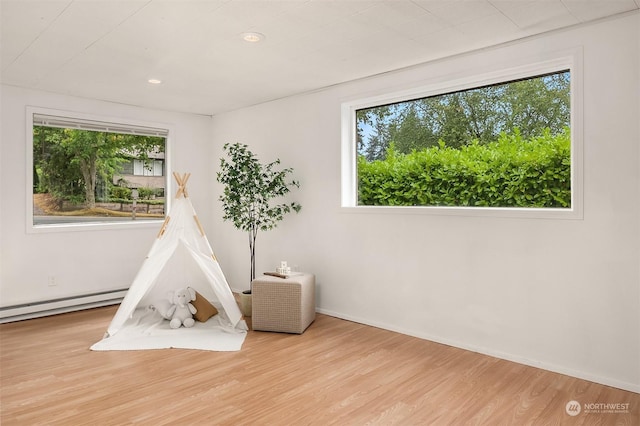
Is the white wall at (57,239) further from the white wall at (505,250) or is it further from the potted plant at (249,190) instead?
the white wall at (505,250)

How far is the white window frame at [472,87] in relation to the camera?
2.83 m

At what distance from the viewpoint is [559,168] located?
3.04m

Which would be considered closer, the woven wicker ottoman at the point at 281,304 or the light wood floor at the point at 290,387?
the light wood floor at the point at 290,387

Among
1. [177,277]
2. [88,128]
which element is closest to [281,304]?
[177,277]

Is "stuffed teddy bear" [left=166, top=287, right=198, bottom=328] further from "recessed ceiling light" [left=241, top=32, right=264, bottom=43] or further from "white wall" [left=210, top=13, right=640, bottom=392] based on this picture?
"recessed ceiling light" [left=241, top=32, right=264, bottom=43]

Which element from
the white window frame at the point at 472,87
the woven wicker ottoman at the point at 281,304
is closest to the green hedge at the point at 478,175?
the white window frame at the point at 472,87

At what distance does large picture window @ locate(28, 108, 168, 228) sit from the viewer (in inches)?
179

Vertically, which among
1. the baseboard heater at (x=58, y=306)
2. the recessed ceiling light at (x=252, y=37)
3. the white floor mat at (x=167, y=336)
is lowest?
the white floor mat at (x=167, y=336)

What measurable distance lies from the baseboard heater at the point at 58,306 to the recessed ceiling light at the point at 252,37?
3354 mm

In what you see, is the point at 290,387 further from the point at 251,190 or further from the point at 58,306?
the point at 58,306

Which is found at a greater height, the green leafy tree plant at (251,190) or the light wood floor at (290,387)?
the green leafy tree plant at (251,190)

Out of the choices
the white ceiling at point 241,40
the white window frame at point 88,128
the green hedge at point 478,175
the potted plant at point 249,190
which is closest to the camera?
the white ceiling at point 241,40

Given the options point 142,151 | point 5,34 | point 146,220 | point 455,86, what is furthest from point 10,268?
point 455,86

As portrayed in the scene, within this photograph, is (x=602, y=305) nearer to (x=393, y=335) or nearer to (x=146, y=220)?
(x=393, y=335)
